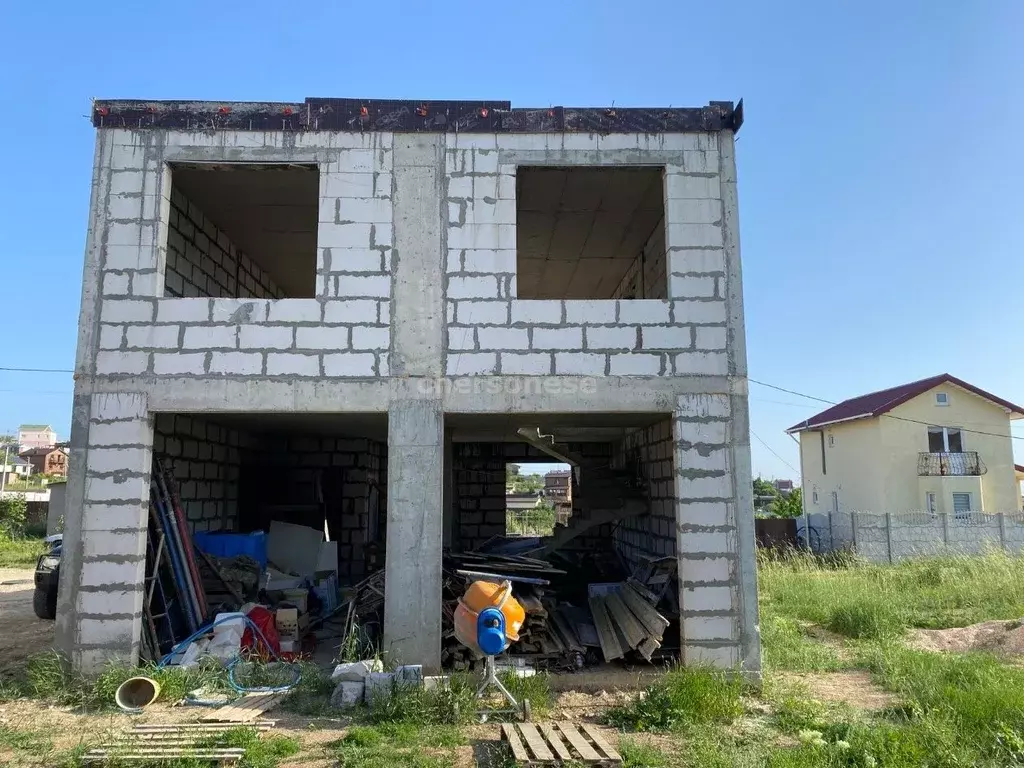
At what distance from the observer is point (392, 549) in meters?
6.53

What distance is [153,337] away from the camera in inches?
265

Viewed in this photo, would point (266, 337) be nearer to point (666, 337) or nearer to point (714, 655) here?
point (666, 337)

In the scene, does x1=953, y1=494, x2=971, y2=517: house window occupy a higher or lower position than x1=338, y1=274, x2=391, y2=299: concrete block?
lower

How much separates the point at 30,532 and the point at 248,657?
22.2 meters

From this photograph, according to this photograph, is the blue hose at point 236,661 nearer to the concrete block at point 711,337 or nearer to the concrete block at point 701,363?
the concrete block at point 701,363

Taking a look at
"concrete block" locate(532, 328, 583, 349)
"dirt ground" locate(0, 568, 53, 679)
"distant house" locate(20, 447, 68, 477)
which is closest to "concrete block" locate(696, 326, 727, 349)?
"concrete block" locate(532, 328, 583, 349)

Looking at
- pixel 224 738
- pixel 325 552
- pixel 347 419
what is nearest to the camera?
pixel 224 738

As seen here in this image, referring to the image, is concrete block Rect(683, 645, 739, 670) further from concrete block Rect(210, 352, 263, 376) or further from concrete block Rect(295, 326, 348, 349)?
concrete block Rect(210, 352, 263, 376)

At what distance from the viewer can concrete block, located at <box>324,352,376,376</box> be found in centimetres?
673

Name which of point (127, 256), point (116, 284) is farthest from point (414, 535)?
point (127, 256)

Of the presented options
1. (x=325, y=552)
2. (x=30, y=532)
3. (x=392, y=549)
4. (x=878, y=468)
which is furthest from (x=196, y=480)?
(x=878, y=468)

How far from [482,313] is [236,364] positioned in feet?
7.53

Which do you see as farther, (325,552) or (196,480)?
(325,552)

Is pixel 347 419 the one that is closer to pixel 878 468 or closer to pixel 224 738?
pixel 224 738
